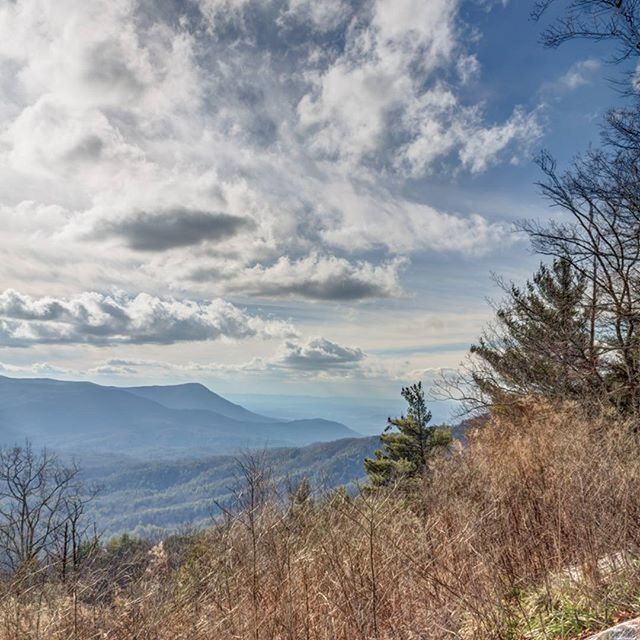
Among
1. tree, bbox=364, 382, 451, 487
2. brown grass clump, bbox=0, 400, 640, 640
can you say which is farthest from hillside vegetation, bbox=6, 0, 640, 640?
tree, bbox=364, 382, 451, 487

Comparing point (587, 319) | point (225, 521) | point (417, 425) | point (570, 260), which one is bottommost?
point (417, 425)

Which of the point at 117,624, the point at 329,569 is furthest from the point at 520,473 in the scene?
the point at 117,624

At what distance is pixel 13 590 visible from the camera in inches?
154

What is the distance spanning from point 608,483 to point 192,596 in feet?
14.4

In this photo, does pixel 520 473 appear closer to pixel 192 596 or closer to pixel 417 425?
pixel 192 596

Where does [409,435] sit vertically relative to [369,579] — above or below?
below

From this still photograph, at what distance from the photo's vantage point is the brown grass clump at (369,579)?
10.3 ft

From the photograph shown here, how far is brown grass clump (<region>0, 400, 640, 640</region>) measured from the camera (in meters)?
3.15

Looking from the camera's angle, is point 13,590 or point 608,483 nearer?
point 13,590

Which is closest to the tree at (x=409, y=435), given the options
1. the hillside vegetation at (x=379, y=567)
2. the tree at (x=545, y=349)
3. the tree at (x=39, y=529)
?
the tree at (x=545, y=349)

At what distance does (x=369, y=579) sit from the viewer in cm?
375

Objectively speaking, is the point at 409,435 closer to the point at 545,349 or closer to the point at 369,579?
the point at 545,349

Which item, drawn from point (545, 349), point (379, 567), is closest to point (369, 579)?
point (379, 567)

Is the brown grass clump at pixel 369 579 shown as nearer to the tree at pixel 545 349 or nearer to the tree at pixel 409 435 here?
the tree at pixel 545 349
